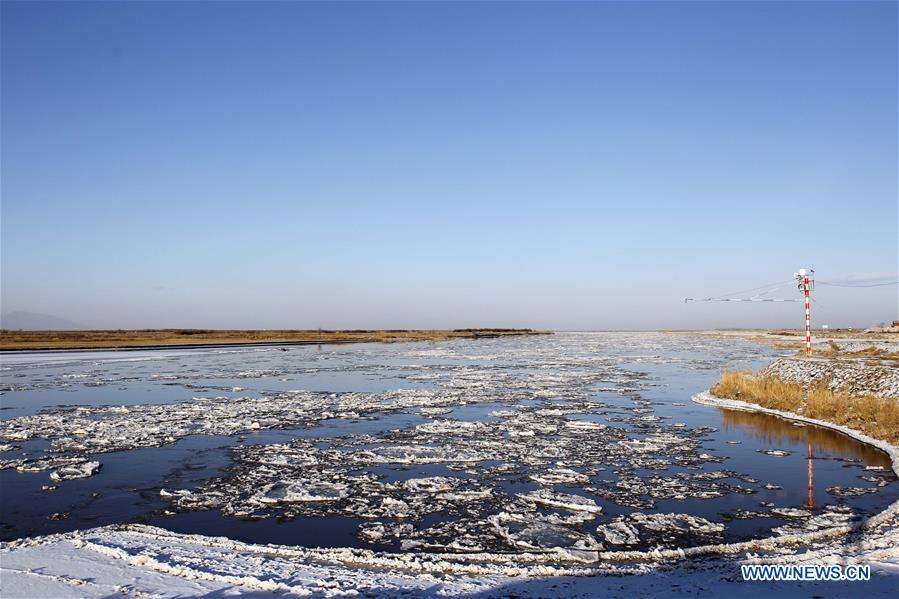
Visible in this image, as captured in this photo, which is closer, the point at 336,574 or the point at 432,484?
the point at 336,574

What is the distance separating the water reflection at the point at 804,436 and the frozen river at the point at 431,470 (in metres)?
0.06

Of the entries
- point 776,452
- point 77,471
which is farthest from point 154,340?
point 776,452

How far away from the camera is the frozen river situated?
6.46 meters

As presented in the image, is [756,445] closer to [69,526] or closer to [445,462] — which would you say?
[445,462]

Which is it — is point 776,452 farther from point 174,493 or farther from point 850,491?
point 174,493

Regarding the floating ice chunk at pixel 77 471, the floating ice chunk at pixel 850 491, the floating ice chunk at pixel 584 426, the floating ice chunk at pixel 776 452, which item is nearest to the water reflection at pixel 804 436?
the floating ice chunk at pixel 776 452

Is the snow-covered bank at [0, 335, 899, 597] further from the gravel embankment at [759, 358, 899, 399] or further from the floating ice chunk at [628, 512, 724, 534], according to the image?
the gravel embankment at [759, 358, 899, 399]

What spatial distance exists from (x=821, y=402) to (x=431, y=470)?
9790mm

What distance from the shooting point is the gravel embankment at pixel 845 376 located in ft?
42.3

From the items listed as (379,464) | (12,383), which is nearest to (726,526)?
(379,464)

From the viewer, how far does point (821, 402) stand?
44.7 ft

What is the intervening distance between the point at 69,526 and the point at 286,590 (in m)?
3.33

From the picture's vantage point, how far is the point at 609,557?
18.2 feet

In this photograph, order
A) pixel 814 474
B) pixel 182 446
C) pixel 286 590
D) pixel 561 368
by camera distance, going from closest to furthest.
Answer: pixel 286 590 < pixel 814 474 < pixel 182 446 < pixel 561 368
